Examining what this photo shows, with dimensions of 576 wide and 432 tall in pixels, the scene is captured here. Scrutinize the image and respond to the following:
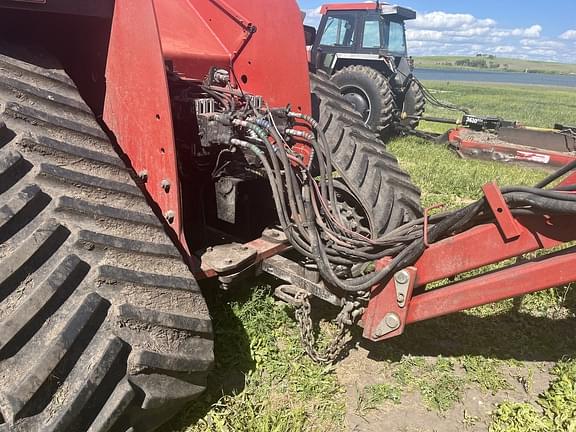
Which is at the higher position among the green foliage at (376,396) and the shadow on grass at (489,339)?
the green foliage at (376,396)

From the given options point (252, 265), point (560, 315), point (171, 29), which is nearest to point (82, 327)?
point (252, 265)

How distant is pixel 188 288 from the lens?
1.92 m

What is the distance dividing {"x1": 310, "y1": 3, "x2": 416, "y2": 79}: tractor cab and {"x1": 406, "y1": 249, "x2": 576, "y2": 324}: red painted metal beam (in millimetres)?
8191

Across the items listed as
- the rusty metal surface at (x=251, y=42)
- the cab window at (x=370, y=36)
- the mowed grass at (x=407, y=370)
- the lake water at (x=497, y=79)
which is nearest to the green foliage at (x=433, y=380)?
the mowed grass at (x=407, y=370)

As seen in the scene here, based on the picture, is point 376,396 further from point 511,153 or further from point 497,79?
point 497,79

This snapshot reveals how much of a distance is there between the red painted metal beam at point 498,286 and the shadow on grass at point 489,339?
0.63 metres

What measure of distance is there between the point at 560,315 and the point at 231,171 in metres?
2.40

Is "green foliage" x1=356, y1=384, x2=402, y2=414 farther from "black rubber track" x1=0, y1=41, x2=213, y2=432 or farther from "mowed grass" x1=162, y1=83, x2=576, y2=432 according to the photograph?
"black rubber track" x1=0, y1=41, x2=213, y2=432

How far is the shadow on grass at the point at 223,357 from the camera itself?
7.75 feet

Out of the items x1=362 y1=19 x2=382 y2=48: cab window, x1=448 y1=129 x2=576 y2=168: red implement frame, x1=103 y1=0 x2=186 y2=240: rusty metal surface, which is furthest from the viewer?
x1=362 y1=19 x2=382 y2=48: cab window

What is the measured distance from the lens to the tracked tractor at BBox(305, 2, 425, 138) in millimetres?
9703

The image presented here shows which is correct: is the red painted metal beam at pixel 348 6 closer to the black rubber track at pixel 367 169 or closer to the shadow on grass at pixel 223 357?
the black rubber track at pixel 367 169

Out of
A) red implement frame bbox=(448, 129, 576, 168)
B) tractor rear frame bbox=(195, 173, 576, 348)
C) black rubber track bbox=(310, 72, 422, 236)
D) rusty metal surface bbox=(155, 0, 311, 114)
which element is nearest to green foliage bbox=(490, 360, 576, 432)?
tractor rear frame bbox=(195, 173, 576, 348)

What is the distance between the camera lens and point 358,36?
33.9 feet
